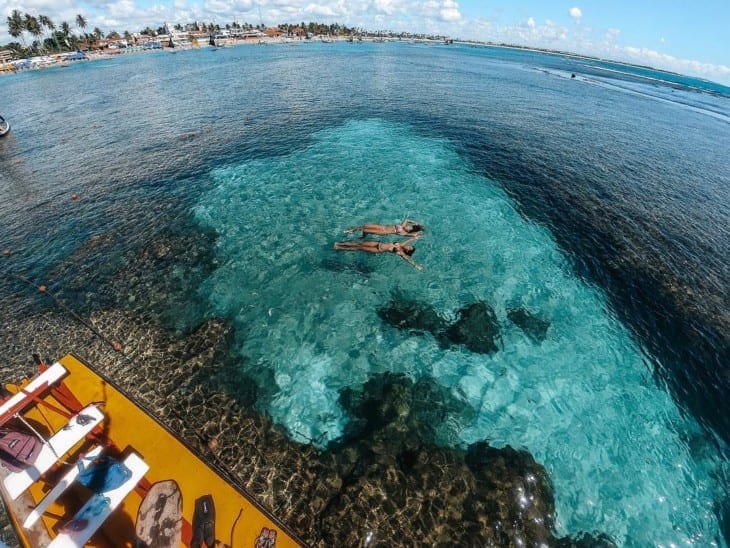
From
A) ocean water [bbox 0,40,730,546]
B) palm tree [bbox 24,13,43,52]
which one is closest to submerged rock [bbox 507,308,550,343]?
ocean water [bbox 0,40,730,546]

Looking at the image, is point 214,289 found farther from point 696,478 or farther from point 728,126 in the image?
point 728,126

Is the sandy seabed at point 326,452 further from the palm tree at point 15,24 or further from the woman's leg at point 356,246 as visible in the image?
the palm tree at point 15,24

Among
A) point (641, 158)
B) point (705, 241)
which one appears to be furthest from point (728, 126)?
point (705, 241)

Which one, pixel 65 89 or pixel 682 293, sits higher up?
pixel 682 293

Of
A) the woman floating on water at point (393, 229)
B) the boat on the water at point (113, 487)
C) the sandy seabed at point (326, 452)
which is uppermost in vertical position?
the boat on the water at point (113, 487)

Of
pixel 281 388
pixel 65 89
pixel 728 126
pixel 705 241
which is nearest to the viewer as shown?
pixel 281 388

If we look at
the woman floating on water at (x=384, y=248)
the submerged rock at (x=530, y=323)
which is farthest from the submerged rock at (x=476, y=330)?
the woman floating on water at (x=384, y=248)
